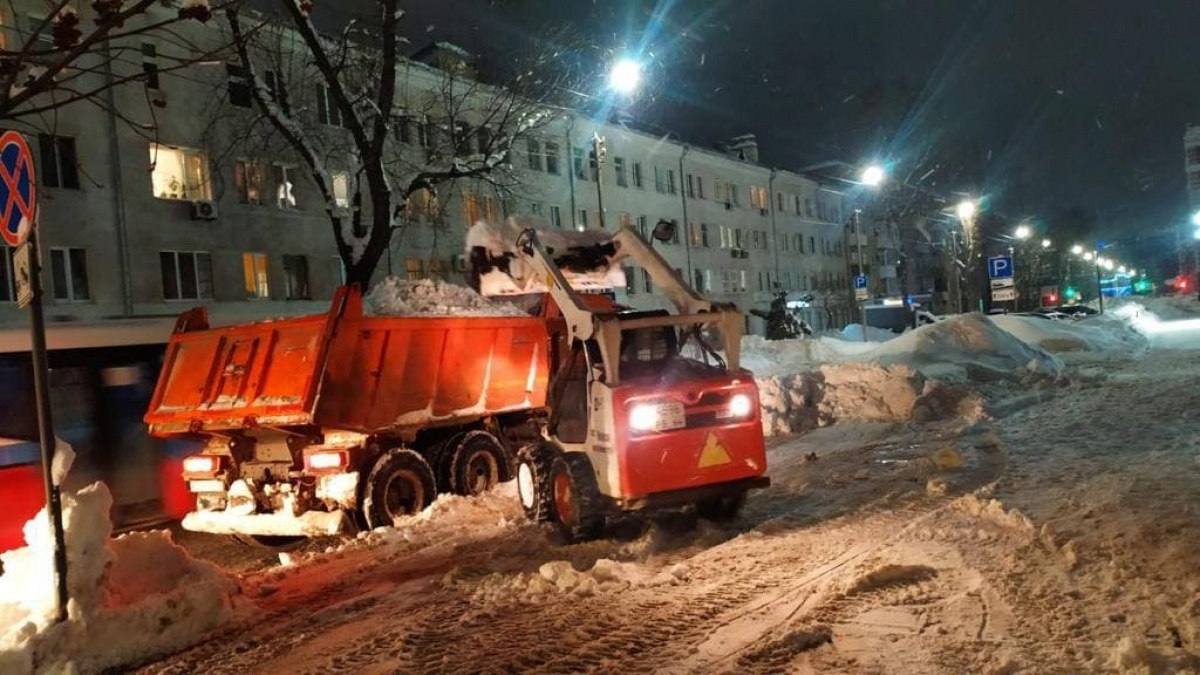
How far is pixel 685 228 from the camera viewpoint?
46.8 meters

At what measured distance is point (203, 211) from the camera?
2464cm

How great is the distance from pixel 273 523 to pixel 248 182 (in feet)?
63.8

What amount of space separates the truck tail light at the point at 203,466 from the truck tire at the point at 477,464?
2537 millimetres

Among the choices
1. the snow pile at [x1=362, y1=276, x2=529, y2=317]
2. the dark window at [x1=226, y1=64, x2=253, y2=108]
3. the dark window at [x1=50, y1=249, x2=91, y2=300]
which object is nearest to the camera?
the snow pile at [x1=362, y1=276, x2=529, y2=317]

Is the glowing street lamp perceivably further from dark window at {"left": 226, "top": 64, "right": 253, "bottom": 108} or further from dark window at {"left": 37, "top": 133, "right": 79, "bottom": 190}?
dark window at {"left": 37, "top": 133, "right": 79, "bottom": 190}

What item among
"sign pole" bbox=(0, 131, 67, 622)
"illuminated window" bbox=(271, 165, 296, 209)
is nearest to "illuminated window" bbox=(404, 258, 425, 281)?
"illuminated window" bbox=(271, 165, 296, 209)

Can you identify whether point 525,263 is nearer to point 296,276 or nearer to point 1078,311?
point 296,276

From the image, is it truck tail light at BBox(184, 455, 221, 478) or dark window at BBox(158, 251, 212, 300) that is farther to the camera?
dark window at BBox(158, 251, 212, 300)

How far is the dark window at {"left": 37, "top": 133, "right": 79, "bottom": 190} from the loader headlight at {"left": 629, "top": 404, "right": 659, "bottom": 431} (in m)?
19.4

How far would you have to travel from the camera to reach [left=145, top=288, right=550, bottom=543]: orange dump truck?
918 cm

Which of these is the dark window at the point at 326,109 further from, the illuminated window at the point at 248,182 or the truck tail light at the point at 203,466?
the truck tail light at the point at 203,466

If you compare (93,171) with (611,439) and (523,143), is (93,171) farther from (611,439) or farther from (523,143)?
(611,439)

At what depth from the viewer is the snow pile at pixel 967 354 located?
733 inches

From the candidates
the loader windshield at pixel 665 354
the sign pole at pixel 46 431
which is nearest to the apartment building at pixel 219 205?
the loader windshield at pixel 665 354
